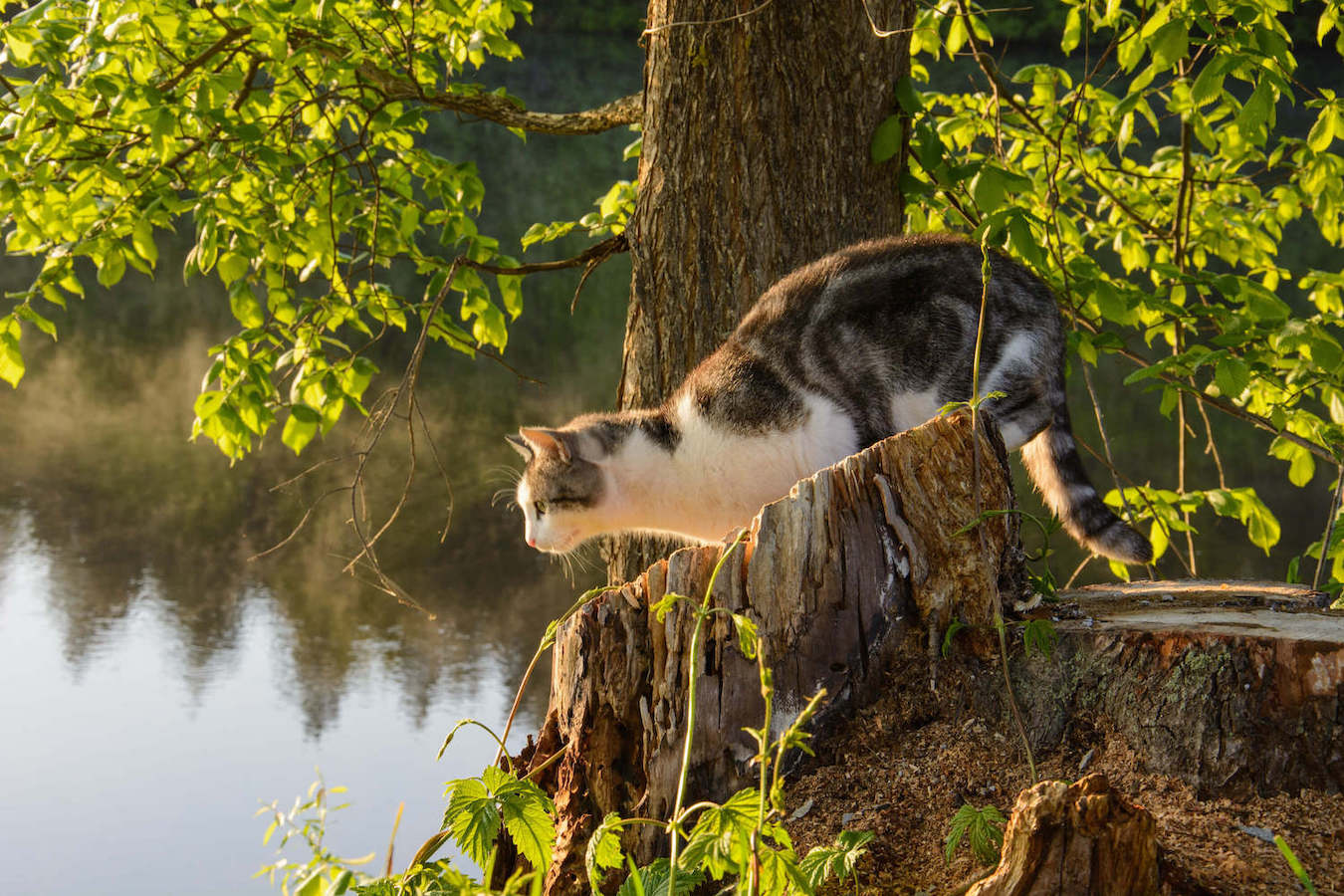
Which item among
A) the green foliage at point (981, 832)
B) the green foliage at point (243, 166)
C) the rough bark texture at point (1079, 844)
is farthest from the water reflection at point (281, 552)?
the rough bark texture at point (1079, 844)

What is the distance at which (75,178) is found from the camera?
11.0 ft

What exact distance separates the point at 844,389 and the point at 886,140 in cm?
91

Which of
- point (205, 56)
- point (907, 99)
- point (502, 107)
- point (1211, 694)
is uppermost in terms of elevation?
point (205, 56)

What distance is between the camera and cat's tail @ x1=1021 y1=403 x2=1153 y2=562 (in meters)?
2.66

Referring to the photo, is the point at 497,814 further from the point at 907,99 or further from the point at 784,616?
the point at 907,99

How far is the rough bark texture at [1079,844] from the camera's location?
1.25 metres

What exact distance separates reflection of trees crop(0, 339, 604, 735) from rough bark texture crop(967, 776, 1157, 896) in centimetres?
785

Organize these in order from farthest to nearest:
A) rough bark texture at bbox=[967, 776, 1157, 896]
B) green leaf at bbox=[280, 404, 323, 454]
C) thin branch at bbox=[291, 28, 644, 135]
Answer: thin branch at bbox=[291, 28, 644, 135]
green leaf at bbox=[280, 404, 323, 454]
rough bark texture at bbox=[967, 776, 1157, 896]

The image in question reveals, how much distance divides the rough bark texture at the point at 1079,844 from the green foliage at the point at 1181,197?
116 cm

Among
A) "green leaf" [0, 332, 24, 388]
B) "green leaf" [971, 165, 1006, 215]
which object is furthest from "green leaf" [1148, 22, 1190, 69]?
"green leaf" [0, 332, 24, 388]

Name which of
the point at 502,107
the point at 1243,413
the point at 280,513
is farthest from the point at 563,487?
the point at 280,513

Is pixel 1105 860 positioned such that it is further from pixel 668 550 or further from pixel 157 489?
pixel 157 489

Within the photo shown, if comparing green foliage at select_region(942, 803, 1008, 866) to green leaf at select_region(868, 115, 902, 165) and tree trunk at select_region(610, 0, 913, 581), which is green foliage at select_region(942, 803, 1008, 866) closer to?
tree trunk at select_region(610, 0, 913, 581)

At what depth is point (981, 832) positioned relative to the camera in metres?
1.43
